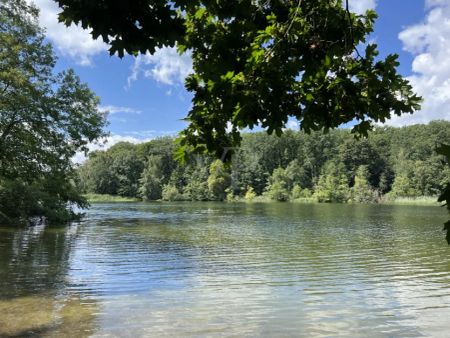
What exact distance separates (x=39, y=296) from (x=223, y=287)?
4547 mm

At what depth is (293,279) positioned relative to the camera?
526 inches

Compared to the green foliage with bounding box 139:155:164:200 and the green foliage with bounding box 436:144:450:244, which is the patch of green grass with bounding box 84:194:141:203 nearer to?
the green foliage with bounding box 139:155:164:200

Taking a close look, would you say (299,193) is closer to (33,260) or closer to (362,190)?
(362,190)

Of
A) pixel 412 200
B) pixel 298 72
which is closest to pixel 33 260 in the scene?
pixel 298 72

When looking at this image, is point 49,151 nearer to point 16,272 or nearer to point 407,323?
point 16,272

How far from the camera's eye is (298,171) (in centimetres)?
10625

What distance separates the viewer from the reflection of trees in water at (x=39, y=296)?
335 inches

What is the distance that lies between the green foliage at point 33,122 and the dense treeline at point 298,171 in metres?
69.6

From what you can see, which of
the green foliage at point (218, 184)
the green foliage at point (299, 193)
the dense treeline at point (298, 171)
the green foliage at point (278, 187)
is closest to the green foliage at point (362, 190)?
the dense treeline at point (298, 171)

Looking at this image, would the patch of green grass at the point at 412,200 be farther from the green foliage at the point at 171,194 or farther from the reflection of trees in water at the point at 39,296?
the reflection of trees in water at the point at 39,296

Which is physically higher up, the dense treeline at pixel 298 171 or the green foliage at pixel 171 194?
the dense treeline at pixel 298 171

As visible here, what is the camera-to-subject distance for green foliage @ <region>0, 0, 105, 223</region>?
22.5 m

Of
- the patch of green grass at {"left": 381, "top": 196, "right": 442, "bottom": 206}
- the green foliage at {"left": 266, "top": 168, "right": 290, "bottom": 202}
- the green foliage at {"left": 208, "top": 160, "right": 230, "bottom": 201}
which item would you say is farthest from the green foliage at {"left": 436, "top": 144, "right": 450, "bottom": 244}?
the green foliage at {"left": 266, "top": 168, "right": 290, "bottom": 202}

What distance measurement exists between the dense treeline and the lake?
239 feet
